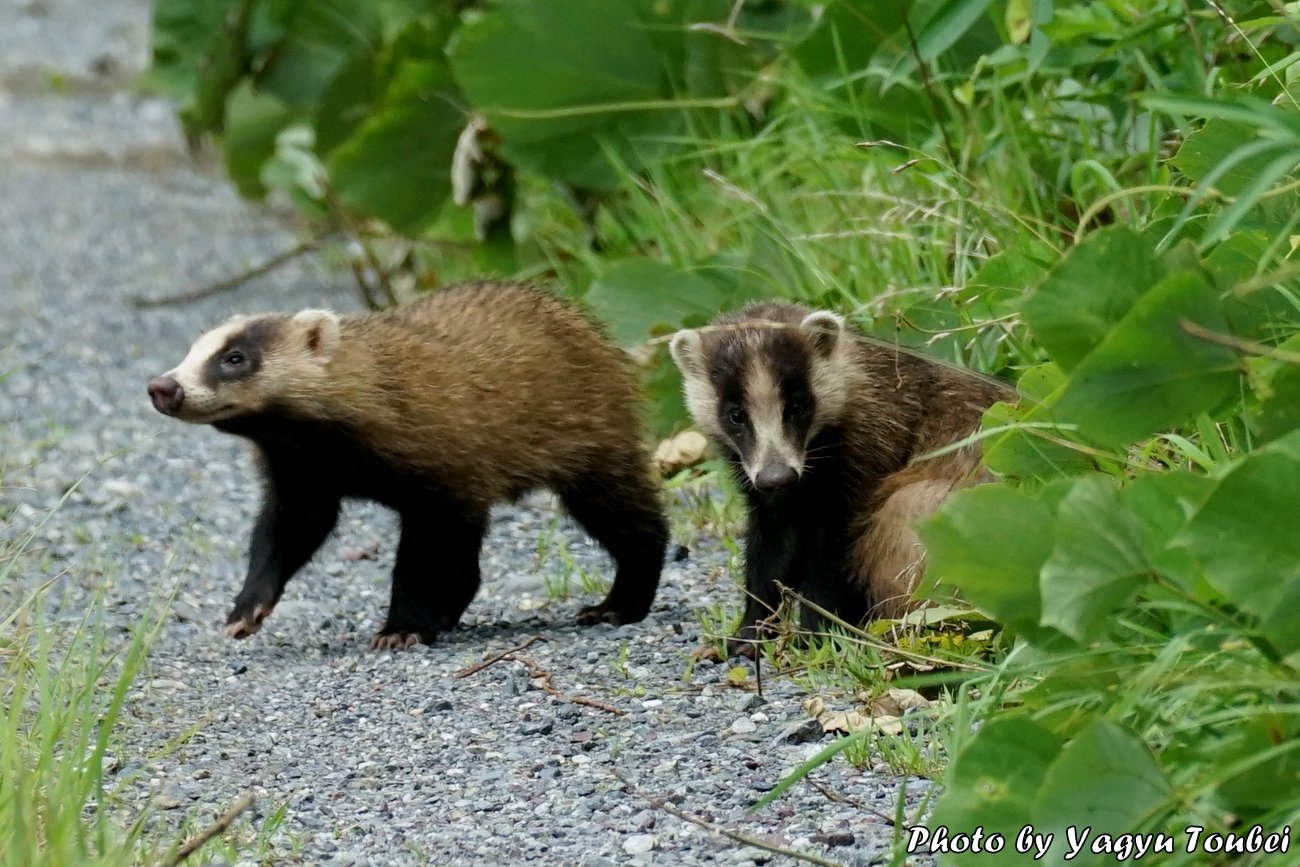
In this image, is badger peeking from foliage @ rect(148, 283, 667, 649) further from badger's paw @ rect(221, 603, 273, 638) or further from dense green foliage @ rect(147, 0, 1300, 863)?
dense green foliage @ rect(147, 0, 1300, 863)

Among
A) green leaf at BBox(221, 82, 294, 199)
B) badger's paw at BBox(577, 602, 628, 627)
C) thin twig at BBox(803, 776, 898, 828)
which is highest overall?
thin twig at BBox(803, 776, 898, 828)

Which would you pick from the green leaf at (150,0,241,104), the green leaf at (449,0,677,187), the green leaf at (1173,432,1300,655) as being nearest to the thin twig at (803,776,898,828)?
the green leaf at (1173,432,1300,655)

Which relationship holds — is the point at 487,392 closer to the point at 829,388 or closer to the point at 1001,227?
the point at 829,388

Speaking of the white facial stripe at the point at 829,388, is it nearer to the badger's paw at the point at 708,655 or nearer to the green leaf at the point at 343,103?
the badger's paw at the point at 708,655

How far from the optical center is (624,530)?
→ 17.5ft

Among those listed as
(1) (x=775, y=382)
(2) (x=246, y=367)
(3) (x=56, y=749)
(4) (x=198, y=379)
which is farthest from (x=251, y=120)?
(3) (x=56, y=749)

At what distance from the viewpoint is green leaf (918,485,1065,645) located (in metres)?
2.78

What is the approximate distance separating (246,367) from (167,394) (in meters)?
0.28

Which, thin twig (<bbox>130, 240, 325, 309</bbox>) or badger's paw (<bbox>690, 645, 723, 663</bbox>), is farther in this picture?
thin twig (<bbox>130, 240, 325, 309</bbox>)

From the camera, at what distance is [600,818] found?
11.1ft

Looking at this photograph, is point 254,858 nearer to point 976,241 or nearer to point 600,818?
point 600,818

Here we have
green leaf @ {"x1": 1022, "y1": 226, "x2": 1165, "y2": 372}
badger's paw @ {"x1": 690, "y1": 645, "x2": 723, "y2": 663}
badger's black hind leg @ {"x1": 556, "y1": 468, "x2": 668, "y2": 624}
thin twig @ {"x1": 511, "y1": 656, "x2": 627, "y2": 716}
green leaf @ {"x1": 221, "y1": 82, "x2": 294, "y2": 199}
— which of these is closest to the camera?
green leaf @ {"x1": 1022, "y1": 226, "x2": 1165, "y2": 372}

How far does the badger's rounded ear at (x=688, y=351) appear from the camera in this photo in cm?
494

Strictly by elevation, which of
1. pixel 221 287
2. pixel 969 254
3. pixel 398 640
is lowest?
pixel 221 287
